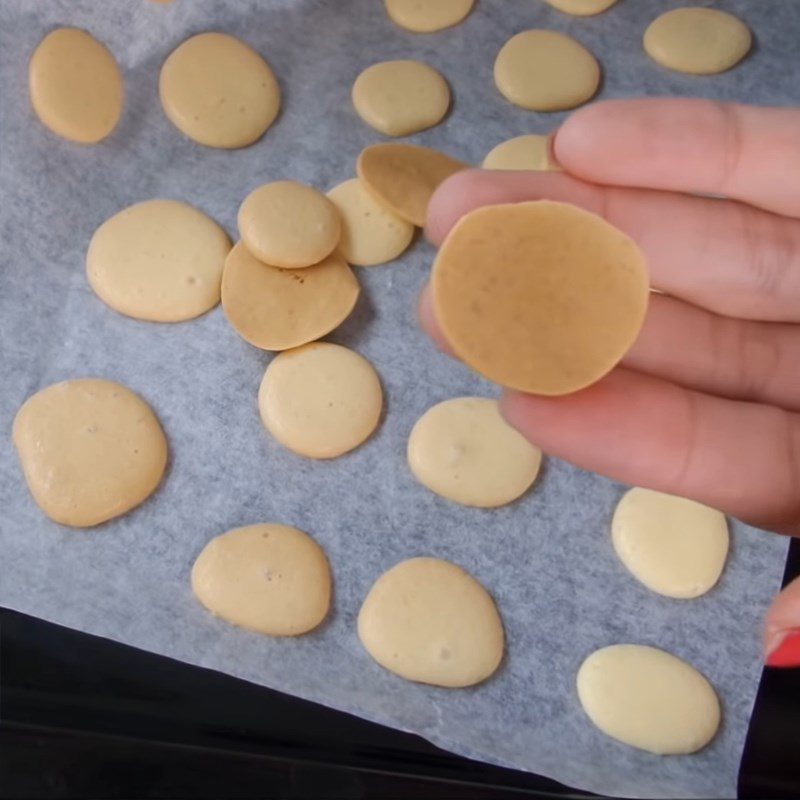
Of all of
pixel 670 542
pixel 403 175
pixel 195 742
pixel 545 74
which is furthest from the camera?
pixel 545 74

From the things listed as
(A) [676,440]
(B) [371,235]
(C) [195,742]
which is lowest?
(C) [195,742]

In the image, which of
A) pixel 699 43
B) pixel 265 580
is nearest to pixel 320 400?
pixel 265 580

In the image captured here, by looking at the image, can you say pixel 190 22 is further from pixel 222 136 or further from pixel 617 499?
pixel 617 499

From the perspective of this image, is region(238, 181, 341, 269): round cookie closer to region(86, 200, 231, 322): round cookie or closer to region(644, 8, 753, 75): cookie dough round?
region(86, 200, 231, 322): round cookie

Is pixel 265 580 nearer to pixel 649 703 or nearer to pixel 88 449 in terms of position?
pixel 88 449

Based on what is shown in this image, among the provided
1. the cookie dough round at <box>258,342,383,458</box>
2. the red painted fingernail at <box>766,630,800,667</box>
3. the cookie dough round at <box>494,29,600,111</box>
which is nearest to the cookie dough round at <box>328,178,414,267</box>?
the cookie dough round at <box>258,342,383,458</box>

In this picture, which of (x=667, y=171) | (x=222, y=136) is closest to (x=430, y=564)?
(x=667, y=171)
